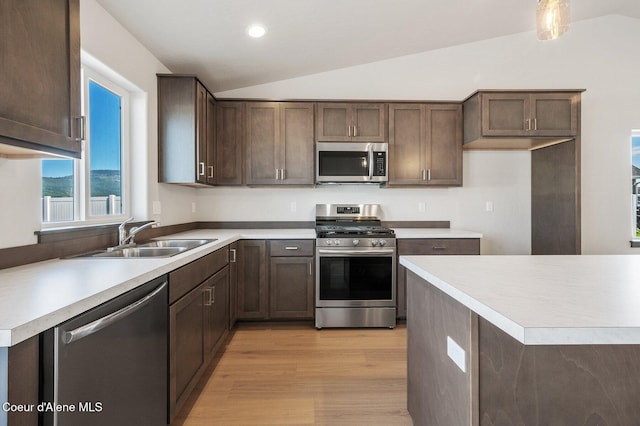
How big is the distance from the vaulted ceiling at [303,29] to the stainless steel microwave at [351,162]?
0.91 metres

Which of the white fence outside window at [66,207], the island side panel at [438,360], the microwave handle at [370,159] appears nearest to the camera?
the island side panel at [438,360]

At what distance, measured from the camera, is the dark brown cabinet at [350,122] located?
327 cm

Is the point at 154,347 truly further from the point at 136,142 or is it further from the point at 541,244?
the point at 541,244

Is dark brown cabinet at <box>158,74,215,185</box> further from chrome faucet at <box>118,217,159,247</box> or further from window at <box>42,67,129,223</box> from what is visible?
chrome faucet at <box>118,217,159,247</box>

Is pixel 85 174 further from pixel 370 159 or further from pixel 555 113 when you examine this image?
pixel 555 113

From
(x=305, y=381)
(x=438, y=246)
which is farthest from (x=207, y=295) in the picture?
(x=438, y=246)

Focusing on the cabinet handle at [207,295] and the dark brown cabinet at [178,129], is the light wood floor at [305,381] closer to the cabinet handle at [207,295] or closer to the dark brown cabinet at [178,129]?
the cabinet handle at [207,295]

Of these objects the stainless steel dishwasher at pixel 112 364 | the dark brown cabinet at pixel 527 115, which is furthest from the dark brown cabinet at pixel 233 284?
the dark brown cabinet at pixel 527 115

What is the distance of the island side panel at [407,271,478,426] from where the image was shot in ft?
3.39

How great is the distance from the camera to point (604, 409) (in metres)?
1.08

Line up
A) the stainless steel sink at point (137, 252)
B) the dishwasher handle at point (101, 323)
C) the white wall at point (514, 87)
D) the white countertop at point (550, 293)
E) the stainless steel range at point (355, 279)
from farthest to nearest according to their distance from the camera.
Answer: the white wall at point (514, 87) → the stainless steel range at point (355, 279) → the stainless steel sink at point (137, 252) → the dishwasher handle at point (101, 323) → the white countertop at point (550, 293)

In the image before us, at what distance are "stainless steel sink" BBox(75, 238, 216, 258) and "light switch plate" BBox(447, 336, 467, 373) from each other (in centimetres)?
144

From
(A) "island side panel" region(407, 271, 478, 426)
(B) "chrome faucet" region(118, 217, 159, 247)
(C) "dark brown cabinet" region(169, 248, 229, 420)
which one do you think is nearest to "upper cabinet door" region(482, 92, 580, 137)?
(A) "island side panel" region(407, 271, 478, 426)

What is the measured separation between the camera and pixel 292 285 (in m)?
3.05
